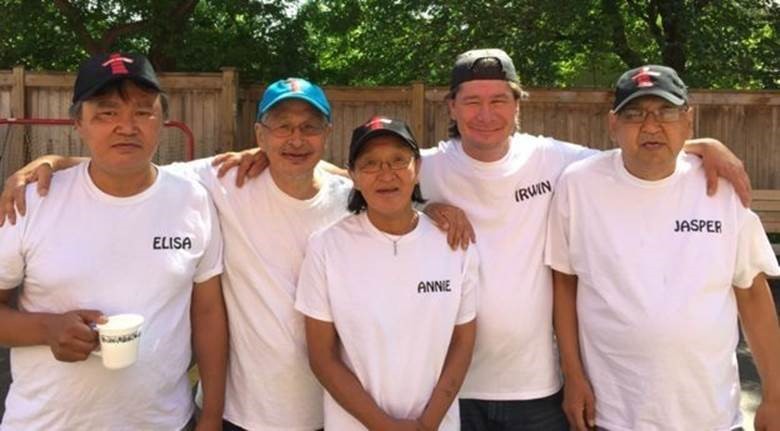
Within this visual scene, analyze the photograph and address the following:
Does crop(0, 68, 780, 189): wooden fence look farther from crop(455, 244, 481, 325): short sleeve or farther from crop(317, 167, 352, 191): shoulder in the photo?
crop(455, 244, 481, 325): short sleeve

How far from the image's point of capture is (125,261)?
2.58 meters

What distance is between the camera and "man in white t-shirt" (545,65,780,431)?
2.80 m

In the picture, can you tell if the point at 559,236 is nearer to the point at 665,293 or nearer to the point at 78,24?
the point at 665,293

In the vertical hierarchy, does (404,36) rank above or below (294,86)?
above

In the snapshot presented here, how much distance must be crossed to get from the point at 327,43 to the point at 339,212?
12.9 m

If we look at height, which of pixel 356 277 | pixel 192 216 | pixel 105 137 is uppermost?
pixel 105 137

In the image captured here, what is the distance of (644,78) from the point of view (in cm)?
290

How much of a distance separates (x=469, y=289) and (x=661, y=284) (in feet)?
2.35

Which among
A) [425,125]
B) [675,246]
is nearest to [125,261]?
[675,246]

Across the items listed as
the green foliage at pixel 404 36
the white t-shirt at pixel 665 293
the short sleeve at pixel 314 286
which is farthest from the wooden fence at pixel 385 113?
the short sleeve at pixel 314 286

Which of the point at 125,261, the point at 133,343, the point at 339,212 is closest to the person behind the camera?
the point at 133,343

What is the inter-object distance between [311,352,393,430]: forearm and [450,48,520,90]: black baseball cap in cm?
128

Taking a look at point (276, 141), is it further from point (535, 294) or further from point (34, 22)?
point (34, 22)

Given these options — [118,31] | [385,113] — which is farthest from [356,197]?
[118,31]
